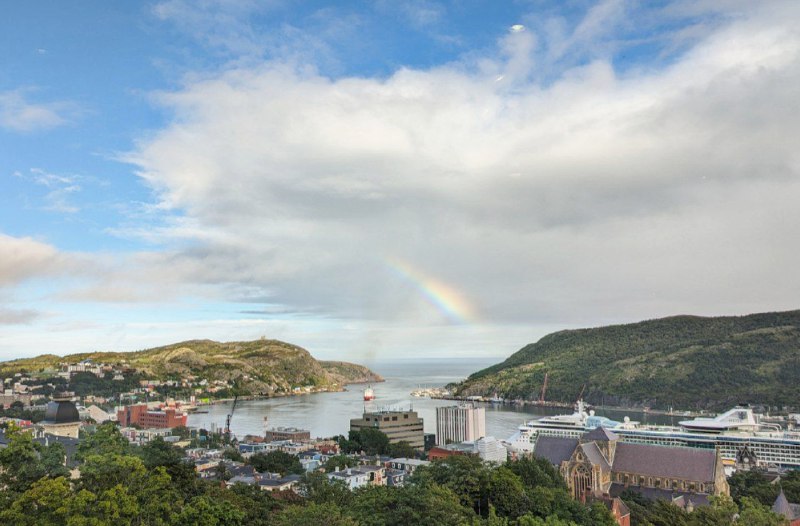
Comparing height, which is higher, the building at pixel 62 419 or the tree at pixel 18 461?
the tree at pixel 18 461

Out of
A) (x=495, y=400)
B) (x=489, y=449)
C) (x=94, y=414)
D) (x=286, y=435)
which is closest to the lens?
(x=489, y=449)

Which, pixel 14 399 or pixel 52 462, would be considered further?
pixel 14 399

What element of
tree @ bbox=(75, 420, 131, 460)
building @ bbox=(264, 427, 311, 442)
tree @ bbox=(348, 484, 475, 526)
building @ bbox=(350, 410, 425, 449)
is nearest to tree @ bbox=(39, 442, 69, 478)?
tree @ bbox=(75, 420, 131, 460)

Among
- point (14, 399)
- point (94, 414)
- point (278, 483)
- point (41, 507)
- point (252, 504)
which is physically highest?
point (41, 507)

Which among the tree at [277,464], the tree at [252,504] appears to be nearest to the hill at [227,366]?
the tree at [277,464]

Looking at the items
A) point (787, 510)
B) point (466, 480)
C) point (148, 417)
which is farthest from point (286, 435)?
point (787, 510)

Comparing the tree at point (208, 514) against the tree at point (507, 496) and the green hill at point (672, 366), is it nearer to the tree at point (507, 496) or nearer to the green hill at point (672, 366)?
the tree at point (507, 496)

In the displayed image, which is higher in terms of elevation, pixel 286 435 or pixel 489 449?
pixel 489 449

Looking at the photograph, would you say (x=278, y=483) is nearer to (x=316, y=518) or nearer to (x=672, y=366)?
(x=316, y=518)
